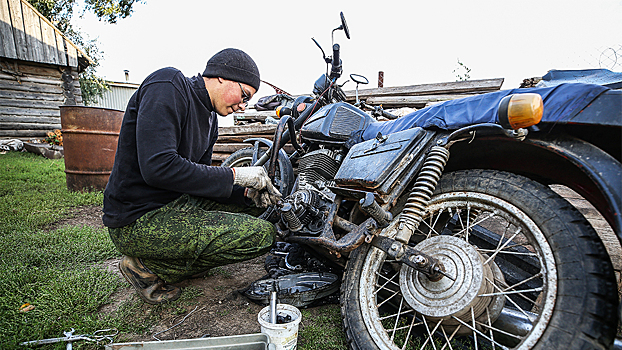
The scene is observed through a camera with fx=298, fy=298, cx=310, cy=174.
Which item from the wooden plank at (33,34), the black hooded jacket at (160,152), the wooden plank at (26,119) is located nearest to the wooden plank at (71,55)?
the wooden plank at (33,34)

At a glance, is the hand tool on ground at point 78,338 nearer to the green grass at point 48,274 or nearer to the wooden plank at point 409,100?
the green grass at point 48,274

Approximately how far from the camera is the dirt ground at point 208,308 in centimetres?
178

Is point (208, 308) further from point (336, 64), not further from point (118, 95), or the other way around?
point (118, 95)

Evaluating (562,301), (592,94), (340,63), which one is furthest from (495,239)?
(340,63)

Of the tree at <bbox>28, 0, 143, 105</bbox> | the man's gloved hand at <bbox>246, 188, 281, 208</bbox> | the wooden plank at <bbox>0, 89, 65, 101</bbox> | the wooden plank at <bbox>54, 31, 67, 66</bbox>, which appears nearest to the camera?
the man's gloved hand at <bbox>246, 188, 281, 208</bbox>

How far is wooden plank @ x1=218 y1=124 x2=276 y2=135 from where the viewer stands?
19.6 ft

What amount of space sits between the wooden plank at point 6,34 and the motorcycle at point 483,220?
523 inches

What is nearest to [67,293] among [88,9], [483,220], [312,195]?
[312,195]

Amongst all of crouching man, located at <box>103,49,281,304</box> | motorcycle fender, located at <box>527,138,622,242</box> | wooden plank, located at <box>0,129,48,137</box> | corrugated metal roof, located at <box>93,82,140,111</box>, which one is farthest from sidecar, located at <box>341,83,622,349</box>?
corrugated metal roof, located at <box>93,82,140,111</box>

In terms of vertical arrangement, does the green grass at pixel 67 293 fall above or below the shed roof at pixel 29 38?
below

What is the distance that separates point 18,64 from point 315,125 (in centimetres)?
1346

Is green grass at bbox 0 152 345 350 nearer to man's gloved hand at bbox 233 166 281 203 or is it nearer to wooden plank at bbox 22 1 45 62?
man's gloved hand at bbox 233 166 281 203

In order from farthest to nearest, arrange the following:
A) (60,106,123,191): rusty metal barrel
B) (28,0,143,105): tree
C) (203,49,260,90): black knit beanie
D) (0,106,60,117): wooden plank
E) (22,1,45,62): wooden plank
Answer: (28,0,143,105): tree, (0,106,60,117): wooden plank, (22,1,45,62): wooden plank, (60,106,123,191): rusty metal barrel, (203,49,260,90): black knit beanie

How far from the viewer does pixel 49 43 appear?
34.7 ft
